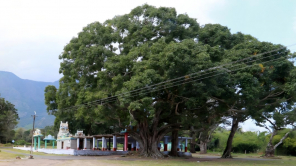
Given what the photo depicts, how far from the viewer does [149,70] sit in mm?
20484

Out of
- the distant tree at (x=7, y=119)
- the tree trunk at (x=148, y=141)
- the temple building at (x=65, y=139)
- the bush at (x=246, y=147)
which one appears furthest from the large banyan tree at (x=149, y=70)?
the distant tree at (x=7, y=119)

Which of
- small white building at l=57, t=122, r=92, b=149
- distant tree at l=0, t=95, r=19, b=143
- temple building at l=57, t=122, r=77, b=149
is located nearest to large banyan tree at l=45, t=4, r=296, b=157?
small white building at l=57, t=122, r=92, b=149

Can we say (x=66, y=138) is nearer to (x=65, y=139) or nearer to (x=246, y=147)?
(x=65, y=139)

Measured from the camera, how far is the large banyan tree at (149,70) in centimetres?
2050

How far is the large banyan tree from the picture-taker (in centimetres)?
2050

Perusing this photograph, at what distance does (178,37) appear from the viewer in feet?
85.2

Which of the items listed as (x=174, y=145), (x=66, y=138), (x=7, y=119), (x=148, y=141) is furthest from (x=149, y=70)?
(x=7, y=119)

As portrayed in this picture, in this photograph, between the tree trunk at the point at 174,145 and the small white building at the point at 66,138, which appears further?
the small white building at the point at 66,138

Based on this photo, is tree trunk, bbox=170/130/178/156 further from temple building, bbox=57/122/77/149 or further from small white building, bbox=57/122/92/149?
temple building, bbox=57/122/77/149

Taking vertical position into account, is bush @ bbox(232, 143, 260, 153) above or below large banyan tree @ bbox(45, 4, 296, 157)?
below

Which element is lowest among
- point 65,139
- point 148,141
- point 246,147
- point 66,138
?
point 246,147

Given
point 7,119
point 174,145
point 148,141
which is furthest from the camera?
point 7,119

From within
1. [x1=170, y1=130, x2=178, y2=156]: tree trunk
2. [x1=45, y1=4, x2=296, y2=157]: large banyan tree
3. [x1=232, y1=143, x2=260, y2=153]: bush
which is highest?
[x1=45, y1=4, x2=296, y2=157]: large banyan tree

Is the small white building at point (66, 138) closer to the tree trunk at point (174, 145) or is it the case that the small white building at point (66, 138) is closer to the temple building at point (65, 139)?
the temple building at point (65, 139)
